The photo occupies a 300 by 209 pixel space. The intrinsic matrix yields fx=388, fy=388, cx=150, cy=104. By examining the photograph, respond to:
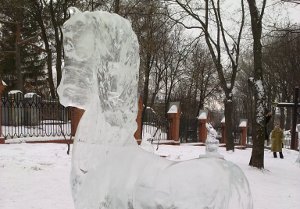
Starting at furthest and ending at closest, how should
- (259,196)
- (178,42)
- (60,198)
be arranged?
(178,42), (259,196), (60,198)

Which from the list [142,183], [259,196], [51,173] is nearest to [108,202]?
[142,183]

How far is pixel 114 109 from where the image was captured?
2.60 m

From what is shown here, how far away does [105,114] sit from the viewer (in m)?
2.59

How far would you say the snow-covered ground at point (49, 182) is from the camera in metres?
6.79

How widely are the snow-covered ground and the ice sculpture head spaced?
435 centimetres

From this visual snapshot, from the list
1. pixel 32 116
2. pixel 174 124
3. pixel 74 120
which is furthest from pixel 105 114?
pixel 174 124

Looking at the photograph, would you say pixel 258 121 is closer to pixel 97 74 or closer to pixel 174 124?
pixel 174 124

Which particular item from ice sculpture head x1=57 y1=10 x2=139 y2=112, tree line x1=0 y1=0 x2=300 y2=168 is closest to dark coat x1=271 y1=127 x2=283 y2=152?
tree line x1=0 y1=0 x2=300 y2=168

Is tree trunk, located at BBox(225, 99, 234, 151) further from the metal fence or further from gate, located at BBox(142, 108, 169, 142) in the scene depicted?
the metal fence

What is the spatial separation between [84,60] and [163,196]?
1024 mm

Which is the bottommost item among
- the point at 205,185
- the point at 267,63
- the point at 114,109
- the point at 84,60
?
the point at 205,185

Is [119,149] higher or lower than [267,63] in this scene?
lower

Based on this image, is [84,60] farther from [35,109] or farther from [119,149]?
[35,109]

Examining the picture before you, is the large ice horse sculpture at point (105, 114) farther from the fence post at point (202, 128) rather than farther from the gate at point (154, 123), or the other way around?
the fence post at point (202, 128)
